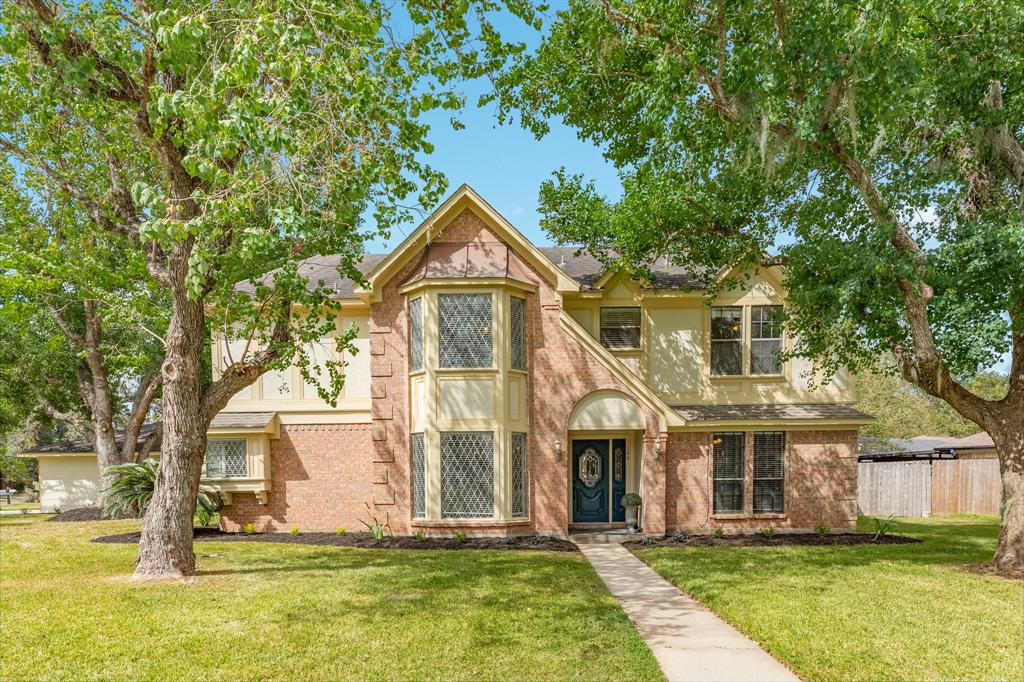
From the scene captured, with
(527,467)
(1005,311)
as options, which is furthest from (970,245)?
(527,467)

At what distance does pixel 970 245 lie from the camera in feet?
28.1

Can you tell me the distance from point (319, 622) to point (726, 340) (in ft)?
36.3

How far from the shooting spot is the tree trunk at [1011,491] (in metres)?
9.87

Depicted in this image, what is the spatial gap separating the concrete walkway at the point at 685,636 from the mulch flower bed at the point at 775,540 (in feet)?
9.27

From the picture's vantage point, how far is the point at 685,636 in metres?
6.73

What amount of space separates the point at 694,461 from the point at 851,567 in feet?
13.5

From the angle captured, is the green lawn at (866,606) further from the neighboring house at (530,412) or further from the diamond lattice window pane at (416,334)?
the diamond lattice window pane at (416,334)

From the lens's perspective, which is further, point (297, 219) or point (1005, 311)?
point (1005, 311)

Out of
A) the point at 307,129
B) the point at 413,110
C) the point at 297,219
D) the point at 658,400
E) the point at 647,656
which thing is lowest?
the point at 647,656

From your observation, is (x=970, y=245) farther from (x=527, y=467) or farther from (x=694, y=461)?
(x=527, y=467)

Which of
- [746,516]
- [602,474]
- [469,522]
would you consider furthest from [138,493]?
[746,516]

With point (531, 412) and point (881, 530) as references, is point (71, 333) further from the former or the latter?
point (881, 530)

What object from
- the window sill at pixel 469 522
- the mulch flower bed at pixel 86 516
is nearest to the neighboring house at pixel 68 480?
the mulch flower bed at pixel 86 516

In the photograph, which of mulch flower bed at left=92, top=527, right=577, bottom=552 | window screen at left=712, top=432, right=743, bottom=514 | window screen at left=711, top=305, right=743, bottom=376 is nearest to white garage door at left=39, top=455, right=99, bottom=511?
mulch flower bed at left=92, top=527, right=577, bottom=552
